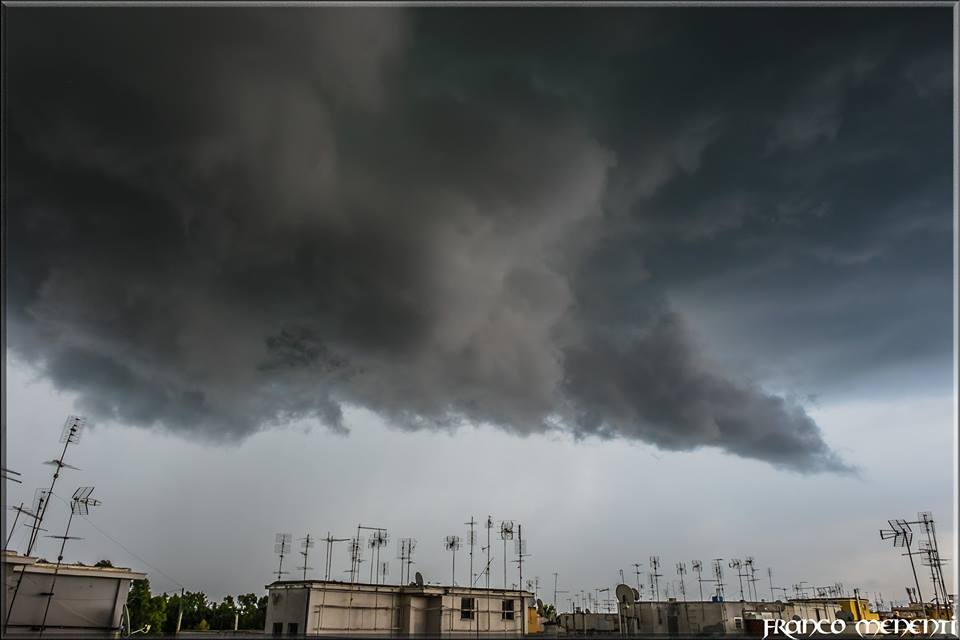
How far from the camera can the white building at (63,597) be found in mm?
34469

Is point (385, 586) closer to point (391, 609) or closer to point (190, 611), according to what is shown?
point (391, 609)

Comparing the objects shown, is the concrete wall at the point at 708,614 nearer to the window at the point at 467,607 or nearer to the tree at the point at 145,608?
the window at the point at 467,607

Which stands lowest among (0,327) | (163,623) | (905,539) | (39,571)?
(163,623)

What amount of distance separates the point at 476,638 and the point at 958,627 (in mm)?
38800

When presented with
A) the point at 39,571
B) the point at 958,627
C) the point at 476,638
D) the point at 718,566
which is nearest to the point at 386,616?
the point at 476,638

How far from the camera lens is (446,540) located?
71.1 meters

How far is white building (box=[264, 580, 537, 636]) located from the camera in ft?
149

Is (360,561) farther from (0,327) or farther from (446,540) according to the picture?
(0,327)

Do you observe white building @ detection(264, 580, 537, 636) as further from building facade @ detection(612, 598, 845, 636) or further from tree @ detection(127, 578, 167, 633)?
tree @ detection(127, 578, 167, 633)

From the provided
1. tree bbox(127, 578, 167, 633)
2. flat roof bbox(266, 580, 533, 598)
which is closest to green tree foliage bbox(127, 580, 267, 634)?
tree bbox(127, 578, 167, 633)

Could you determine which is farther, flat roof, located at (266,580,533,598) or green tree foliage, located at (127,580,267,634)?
green tree foliage, located at (127,580,267,634)

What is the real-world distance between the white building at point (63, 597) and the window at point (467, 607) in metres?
25.0

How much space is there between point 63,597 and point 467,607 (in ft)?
96.4

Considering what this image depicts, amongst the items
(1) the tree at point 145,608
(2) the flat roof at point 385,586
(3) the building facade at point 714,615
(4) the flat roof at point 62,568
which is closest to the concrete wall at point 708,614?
(3) the building facade at point 714,615
